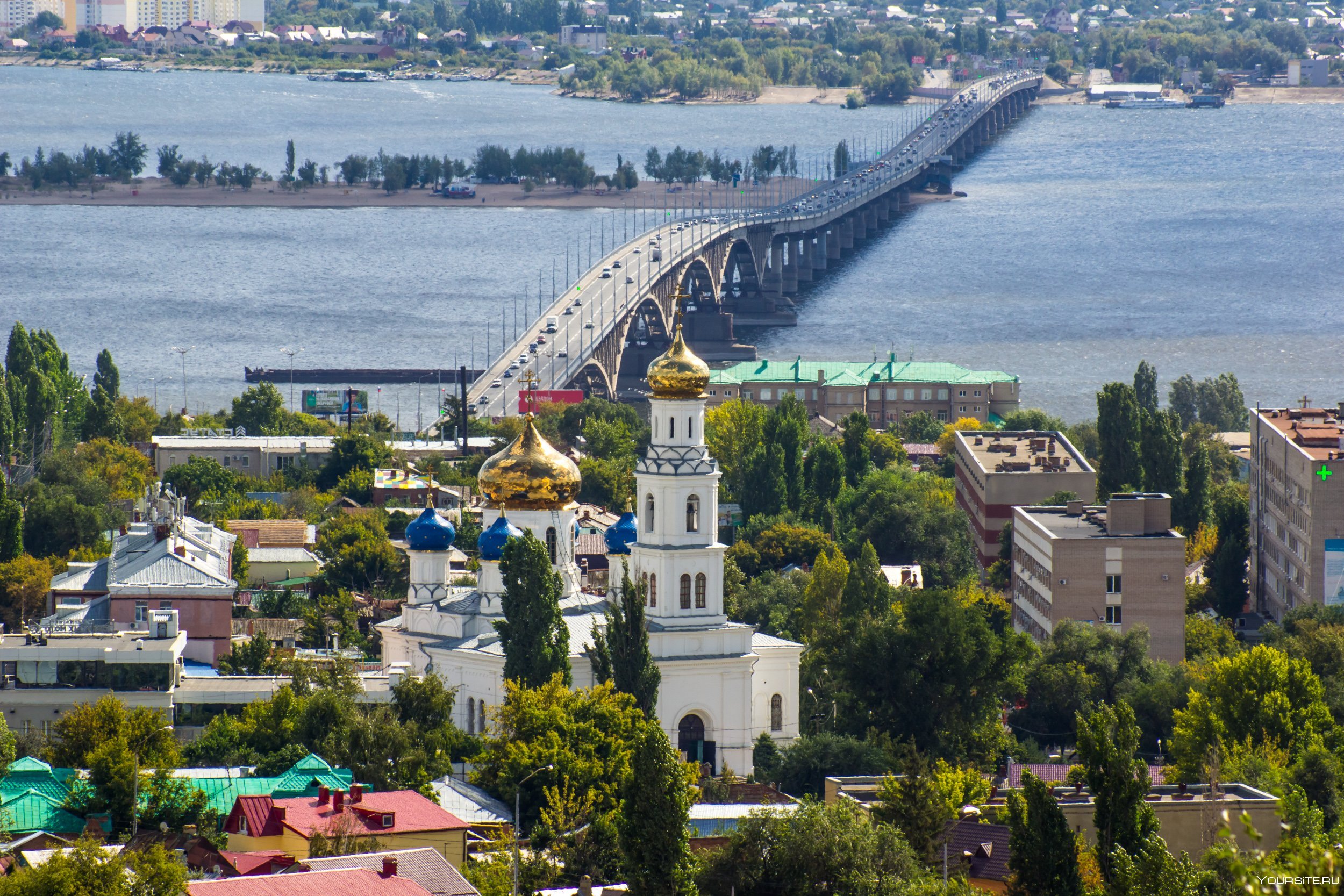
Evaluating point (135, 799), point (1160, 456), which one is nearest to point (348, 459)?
point (1160, 456)

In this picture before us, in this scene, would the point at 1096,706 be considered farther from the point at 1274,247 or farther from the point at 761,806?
the point at 1274,247

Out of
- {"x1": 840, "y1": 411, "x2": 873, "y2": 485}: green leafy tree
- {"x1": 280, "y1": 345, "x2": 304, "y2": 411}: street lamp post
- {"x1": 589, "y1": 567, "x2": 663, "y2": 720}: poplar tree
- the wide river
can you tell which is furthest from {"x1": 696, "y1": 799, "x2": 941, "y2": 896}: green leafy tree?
{"x1": 280, "y1": 345, "x2": 304, "y2": 411}: street lamp post

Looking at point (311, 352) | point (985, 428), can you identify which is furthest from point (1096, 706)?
point (311, 352)

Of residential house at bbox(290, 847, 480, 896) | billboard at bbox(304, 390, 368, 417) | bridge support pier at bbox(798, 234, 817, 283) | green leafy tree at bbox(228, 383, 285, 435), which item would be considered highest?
residential house at bbox(290, 847, 480, 896)

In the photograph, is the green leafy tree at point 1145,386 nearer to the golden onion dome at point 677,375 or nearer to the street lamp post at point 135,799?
the golden onion dome at point 677,375

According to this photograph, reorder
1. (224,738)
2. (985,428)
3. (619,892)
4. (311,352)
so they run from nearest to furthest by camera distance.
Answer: (619,892)
(224,738)
(985,428)
(311,352)


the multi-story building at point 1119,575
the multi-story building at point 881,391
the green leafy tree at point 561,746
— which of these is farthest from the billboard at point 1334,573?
the multi-story building at point 881,391

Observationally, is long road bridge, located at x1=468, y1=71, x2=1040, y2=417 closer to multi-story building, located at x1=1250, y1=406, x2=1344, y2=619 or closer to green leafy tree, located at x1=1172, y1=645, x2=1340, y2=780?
multi-story building, located at x1=1250, y1=406, x2=1344, y2=619

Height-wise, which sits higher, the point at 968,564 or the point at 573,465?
the point at 573,465
